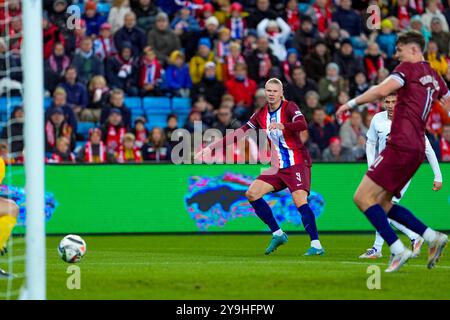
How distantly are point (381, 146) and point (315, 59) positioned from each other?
29.8 feet

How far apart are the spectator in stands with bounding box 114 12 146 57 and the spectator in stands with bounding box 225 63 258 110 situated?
209 centimetres

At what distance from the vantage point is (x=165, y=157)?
65.3ft

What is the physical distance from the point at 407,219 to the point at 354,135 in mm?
10038

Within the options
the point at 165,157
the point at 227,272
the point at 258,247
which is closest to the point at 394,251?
the point at 227,272

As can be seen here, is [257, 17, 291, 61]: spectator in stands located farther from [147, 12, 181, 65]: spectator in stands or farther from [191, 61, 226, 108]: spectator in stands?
[147, 12, 181, 65]: spectator in stands

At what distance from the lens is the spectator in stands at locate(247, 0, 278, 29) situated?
2361cm

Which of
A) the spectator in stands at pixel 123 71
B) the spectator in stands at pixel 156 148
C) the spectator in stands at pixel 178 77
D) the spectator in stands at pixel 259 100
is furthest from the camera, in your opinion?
the spectator in stands at pixel 178 77

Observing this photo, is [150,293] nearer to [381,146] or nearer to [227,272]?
[227,272]

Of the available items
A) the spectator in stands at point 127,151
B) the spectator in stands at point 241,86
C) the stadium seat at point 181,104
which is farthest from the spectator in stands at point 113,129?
the spectator in stands at point 241,86

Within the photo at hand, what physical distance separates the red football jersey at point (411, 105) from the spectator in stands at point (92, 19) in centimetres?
1308

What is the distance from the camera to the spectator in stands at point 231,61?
22.1 meters

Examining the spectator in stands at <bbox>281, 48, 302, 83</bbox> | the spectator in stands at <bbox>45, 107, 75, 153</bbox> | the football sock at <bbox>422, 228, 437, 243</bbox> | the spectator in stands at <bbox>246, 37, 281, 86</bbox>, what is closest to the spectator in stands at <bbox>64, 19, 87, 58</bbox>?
the spectator in stands at <bbox>45, 107, 75, 153</bbox>

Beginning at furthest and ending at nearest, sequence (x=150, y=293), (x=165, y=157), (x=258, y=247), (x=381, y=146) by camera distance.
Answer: (x=165, y=157) < (x=258, y=247) < (x=381, y=146) < (x=150, y=293)

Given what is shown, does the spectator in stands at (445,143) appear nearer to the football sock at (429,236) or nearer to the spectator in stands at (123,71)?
the spectator in stands at (123,71)
